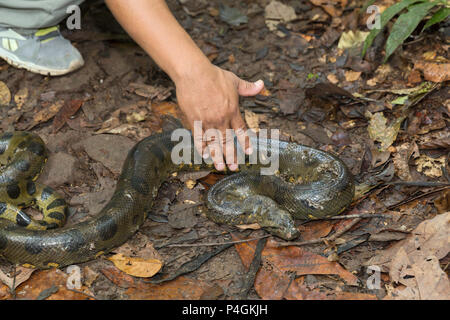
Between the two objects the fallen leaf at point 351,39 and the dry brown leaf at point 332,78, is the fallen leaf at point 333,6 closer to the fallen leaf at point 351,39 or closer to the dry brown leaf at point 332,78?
the fallen leaf at point 351,39

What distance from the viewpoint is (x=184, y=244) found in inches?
199

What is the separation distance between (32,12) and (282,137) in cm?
408

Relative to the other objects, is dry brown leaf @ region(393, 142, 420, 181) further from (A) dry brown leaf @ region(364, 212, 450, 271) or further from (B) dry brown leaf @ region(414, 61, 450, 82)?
(B) dry brown leaf @ region(414, 61, 450, 82)

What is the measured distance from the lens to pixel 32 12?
271 inches

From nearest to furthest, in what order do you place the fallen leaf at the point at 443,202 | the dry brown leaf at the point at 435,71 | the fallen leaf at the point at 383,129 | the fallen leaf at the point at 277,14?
the fallen leaf at the point at 443,202
the fallen leaf at the point at 383,129
the dry brown leaf at the point at 435,71
the fallen leaf at the point at 277,14

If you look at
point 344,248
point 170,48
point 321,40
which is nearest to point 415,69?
point 321,40

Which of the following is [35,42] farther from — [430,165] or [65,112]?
[430,165]

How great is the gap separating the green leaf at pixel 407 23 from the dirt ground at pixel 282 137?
2.16ft

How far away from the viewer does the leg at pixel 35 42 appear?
6866mm

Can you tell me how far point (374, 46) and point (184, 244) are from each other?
4.25 metres

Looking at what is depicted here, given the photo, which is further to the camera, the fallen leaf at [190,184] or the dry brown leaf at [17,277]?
the fallen leaf at [190,184]

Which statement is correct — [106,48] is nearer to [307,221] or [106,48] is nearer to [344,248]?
[307,221]

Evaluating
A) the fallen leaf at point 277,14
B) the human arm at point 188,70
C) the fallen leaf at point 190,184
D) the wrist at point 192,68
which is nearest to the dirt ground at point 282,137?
the fallen leaf at point 190,184

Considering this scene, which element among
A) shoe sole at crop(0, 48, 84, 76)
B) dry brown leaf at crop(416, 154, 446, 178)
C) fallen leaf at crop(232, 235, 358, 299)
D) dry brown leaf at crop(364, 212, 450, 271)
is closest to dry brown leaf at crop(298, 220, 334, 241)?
fallen leaf at crop(232, 235, 358, 299)
